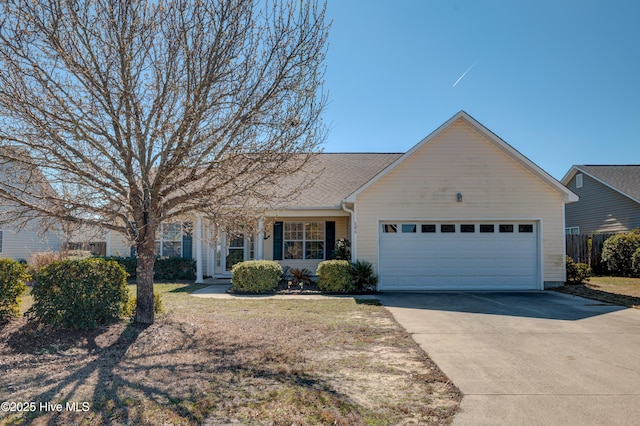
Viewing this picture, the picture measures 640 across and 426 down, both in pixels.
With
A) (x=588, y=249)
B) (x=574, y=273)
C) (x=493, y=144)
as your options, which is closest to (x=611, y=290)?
(x=574, y=273)

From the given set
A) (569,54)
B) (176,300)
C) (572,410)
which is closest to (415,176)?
(569,54)

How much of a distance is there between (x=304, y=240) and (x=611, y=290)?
10.7 m

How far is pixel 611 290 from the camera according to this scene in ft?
44.2

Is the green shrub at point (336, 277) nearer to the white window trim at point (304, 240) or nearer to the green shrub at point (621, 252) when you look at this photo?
the white window trim at point (304, 240)

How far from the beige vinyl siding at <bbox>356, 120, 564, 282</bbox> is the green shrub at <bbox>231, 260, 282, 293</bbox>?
10.1 ft

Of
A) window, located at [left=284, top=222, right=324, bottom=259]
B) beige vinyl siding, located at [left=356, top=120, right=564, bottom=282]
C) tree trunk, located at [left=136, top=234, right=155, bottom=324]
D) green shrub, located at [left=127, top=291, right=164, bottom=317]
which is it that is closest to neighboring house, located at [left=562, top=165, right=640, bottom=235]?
beige vinyl siding, located at [left=356, top=120, right=564, bottom=282]

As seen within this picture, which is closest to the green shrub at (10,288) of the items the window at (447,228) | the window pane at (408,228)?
the window pane at (408,228)

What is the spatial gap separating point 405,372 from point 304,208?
1044 centimetres

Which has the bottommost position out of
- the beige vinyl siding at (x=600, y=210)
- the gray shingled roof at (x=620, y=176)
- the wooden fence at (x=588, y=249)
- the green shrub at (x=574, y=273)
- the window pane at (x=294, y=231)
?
the green shrub at (x=574, y=273)

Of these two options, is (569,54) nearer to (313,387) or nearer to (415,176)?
(415,176)

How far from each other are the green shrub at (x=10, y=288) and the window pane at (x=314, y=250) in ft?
34.3

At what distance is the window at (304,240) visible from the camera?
16.8 metres

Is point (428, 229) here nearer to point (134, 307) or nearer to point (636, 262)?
point (134, 307)

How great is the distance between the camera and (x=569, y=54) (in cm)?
1238
